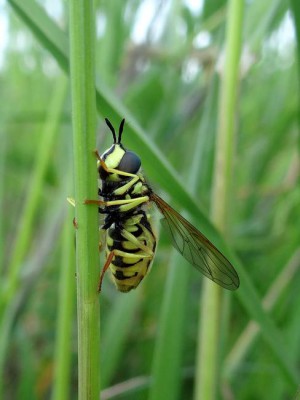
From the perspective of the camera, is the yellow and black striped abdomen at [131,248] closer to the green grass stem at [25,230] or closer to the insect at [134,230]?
the insect at [134,230]

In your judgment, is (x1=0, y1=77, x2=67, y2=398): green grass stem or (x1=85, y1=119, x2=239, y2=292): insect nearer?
(x1=85, y1=119, x2=239, y2=292): insect

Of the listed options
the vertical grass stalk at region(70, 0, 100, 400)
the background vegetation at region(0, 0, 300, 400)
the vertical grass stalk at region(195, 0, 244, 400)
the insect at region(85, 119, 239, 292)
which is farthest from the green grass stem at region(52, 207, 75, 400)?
the vertical grass stalk at region(70, 0, 100, 400)

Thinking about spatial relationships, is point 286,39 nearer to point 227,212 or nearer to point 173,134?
point 173,134

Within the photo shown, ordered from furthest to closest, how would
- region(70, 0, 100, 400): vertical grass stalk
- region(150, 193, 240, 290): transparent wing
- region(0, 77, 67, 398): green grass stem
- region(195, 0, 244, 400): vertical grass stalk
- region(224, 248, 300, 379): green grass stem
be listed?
region(224, 248, 300, 379): green grass stem, region(0, 77, 67, 398): green grass stem, region(195, 0, 244, 400): vertical grass stalk, region(150, 193, 240, 290): transparent wing, region(70, 0, 100, 400): vertical grass stalk

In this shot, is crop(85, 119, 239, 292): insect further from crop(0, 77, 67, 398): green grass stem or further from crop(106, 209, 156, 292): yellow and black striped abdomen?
crop(0, 77, 67, 398): green grass stem

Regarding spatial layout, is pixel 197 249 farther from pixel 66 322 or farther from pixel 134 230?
pixel 66 322

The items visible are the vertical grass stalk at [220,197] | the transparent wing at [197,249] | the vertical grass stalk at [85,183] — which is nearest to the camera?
the vertical grass stalk at [85,183]

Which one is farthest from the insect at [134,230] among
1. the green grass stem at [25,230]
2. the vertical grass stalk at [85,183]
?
the green grass stem at [25,230]
